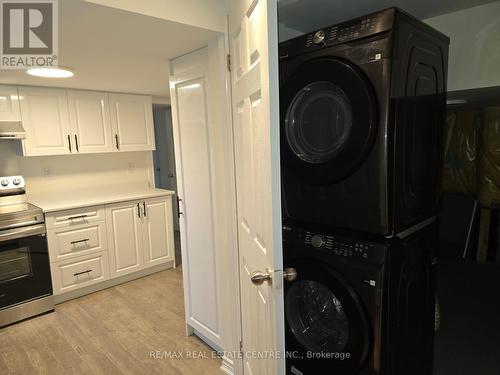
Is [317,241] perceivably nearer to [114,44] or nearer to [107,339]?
[114,44]

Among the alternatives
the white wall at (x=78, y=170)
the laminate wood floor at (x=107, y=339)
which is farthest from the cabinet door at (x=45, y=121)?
the laminate wood floor at (x=107, y=339)

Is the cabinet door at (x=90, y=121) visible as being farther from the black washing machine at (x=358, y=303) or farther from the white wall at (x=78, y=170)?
the black washing machine at (x=358, y=303)

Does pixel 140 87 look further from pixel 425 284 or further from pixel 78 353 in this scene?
pixel 425 284

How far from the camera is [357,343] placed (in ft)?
4.36

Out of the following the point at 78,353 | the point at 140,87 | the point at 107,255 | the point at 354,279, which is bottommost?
the point at 78,353

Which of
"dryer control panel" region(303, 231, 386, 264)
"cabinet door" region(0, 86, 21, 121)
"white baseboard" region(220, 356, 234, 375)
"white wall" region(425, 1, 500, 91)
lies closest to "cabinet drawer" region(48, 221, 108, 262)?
"cabinet door" region(0, 86, 21, 121)

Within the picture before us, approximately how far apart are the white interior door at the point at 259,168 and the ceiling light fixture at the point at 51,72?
4.75ft

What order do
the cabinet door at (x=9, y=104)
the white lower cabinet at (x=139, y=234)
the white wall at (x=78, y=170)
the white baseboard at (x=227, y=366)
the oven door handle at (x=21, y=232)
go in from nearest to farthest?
the white baseboard at (x=227, y=366)
the oven door handle at (x=21, y=232)
the cabinet door at (x=9, y=104)
the white wall at (x=78, y=170)
the white lower cabinet at (x=139, y=234)

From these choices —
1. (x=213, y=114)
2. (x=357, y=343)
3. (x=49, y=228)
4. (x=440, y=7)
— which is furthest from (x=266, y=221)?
(x=49, y=228)

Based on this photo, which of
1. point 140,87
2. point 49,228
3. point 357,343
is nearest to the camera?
point 357,343

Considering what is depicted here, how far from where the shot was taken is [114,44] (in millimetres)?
1746

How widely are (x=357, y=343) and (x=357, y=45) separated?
1235 millimetres

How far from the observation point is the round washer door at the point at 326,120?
4.00ft

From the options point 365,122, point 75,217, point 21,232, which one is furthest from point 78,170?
point 365,122
